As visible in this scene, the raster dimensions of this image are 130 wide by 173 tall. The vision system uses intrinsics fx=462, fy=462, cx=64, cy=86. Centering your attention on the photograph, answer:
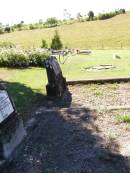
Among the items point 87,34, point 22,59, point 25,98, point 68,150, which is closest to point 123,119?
point 68,150

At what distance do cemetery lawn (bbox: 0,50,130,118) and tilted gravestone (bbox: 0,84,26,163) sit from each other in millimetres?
2113

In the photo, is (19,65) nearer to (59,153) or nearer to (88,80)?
(88,80)

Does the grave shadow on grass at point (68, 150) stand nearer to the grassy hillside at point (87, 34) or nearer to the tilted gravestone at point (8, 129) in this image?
the tilted gravestone at point (8, 129)

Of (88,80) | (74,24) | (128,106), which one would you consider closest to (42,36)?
(74,24)

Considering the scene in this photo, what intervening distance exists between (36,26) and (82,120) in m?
49.3

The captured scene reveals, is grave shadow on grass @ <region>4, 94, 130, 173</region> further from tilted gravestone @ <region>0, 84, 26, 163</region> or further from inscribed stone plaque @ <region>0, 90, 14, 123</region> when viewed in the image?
inscribed stone plaque @ <region>0, 90, 14, 123</region>

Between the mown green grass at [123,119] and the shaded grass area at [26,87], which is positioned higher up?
the mown green grass at [123,119]

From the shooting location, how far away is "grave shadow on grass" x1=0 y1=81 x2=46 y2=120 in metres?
10.4

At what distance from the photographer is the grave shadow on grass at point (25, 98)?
1040cm

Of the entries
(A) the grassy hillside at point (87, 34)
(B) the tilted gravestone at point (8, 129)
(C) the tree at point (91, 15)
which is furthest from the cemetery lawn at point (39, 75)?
(C) the tree at point (91, 15)

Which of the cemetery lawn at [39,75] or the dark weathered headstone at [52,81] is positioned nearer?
the cemetery lawn at [39,75]

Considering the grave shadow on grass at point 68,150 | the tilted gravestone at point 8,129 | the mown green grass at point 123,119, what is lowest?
the mown green grass at point 123,119

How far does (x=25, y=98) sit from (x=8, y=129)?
4.08m

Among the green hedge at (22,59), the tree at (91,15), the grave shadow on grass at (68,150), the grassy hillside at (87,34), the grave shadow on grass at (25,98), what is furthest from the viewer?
the tree at (91,15)
